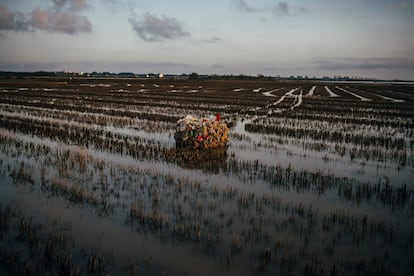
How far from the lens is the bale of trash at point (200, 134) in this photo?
11.6 m

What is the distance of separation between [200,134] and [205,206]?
5.35m

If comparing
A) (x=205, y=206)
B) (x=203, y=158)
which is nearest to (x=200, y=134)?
(x=203, y=158)

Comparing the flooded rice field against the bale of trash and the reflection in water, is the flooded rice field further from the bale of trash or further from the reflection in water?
the bale of trash

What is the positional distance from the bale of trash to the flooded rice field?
0.62 m

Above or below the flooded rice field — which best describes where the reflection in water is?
above

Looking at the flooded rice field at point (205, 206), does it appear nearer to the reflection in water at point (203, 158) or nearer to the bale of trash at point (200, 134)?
the reflection in water at point (203, 158)

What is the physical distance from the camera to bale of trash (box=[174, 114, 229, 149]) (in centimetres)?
1158

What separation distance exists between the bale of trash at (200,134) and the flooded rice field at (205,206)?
62 cm

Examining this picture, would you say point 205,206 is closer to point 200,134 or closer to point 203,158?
point 203,158

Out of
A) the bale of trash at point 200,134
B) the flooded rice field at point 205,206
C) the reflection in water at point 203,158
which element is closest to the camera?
the flooded rice field at point 205,206

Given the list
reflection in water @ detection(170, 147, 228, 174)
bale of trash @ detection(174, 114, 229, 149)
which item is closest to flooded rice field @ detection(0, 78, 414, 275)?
reflection in water @ detection(170, 147, 228, 174)

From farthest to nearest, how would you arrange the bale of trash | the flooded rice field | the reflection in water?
the bale of trash < the reflection in water < the flooded rice field

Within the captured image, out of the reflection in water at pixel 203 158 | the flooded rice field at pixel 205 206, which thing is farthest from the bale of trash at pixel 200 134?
the flooded rice field at pixel 205 206

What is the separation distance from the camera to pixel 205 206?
6414mm
